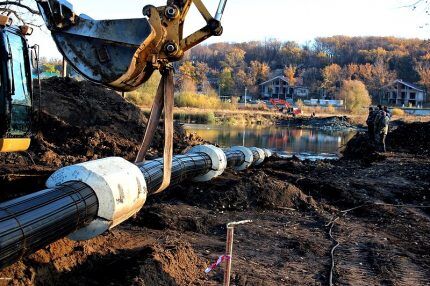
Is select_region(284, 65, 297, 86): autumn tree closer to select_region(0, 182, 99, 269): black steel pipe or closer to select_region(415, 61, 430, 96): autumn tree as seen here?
select_region(415, 61, 430, 96): autumn tree

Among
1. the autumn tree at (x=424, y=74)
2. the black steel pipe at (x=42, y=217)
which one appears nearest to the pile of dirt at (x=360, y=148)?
the black steel pipe at (x=42, y=217)

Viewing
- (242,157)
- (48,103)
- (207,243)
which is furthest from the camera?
(48,103)

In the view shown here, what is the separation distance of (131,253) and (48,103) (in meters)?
12.8

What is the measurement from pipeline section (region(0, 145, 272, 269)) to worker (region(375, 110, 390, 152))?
16.8 meters

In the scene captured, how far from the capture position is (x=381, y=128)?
72.8 feet

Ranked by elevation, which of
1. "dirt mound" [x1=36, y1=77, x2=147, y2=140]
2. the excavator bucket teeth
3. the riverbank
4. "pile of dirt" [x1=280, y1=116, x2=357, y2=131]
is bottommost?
"pile of dirt" [x1=280, y1=116, x2=357, y2=131]

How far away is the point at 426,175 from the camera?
1499 cm

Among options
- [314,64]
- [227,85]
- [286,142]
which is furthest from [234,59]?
[286,142]

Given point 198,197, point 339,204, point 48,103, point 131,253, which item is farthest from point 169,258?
point 48,103

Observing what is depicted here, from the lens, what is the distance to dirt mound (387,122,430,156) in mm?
24297

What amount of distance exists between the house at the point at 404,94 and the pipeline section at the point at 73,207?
389 ft

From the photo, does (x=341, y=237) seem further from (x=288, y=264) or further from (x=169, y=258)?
(x=169, y=258)

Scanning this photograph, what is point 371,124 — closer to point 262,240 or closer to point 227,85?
point 262,240

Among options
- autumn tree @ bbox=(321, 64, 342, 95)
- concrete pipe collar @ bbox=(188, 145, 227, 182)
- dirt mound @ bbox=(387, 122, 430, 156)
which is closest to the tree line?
autumn tree @ bbox=(321, 64, 342, 95)
